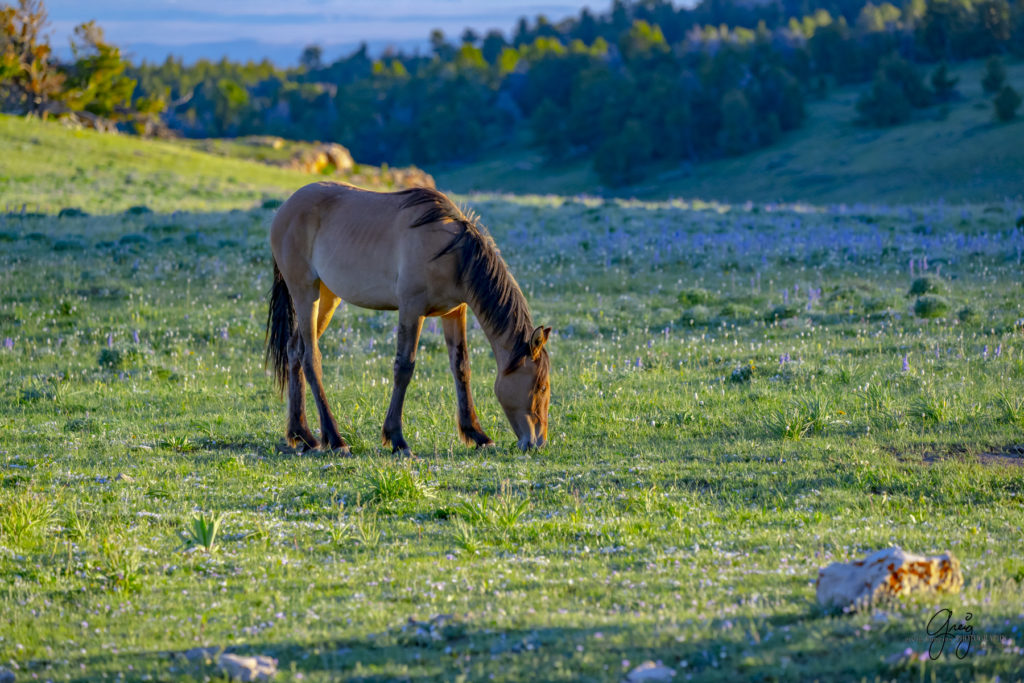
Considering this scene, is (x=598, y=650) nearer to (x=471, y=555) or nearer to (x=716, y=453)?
(x=471, y=555)

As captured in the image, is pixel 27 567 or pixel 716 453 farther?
pixel 716 453

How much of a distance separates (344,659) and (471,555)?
1.89 metres

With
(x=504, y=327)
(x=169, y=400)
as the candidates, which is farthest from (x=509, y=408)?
(x=169, y=400)

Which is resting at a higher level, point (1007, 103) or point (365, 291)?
point (1007, 103)

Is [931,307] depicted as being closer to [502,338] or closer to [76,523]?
[502,338]

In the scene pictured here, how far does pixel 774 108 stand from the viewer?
97250mm

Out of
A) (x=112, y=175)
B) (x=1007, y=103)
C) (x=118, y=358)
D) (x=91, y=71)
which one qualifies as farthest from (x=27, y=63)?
(x=1007, y=103)

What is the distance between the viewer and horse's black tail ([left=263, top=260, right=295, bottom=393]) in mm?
10977

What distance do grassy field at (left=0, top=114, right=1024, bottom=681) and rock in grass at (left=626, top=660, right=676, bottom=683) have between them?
0.18 m

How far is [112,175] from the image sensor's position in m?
42.2

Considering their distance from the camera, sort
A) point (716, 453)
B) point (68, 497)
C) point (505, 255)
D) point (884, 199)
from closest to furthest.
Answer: point (68, 497) → point (716, 453) → point (505, 255) → point (884, 199)

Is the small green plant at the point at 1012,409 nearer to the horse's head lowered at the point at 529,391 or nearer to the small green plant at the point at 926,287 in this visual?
the horse's head lowered at the point at 529,391

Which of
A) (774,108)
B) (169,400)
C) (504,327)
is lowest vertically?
(169,400)

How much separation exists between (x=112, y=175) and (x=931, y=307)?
37429mm
